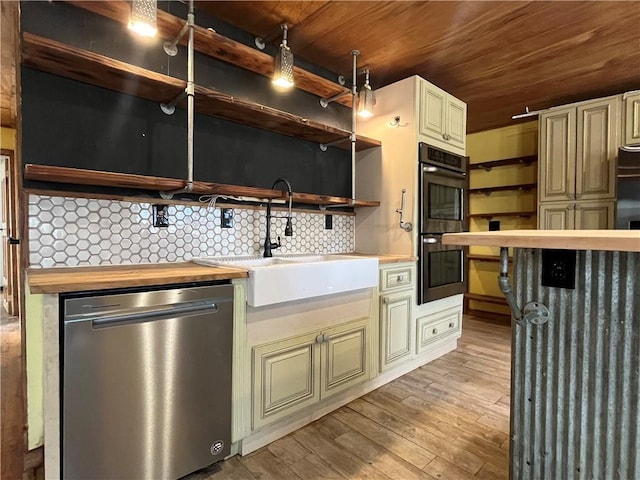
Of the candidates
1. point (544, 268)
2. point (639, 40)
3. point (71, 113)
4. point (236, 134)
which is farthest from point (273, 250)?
point (639, 40)

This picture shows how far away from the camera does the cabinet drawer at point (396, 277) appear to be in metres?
2.22

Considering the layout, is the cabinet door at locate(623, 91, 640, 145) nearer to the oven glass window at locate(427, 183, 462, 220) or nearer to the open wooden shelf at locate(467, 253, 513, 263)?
the oven glass window at locate(427, 183, 462, 220)

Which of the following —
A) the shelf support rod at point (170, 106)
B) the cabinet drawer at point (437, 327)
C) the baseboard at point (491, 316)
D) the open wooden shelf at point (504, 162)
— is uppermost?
the open wooden shelf at point (504, 162)

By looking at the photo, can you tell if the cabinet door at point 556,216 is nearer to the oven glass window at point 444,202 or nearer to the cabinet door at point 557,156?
the cabinet door at point 557,156

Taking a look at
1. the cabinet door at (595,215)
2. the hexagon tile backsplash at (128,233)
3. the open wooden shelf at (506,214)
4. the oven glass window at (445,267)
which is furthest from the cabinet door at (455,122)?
the hexagon tile backsplash at (128,233)

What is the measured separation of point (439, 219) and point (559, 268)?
5.76 feet

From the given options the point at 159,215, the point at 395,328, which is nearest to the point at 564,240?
the point at 395,328

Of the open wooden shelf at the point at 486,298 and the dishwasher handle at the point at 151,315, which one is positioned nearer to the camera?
the dishwasher handle at the point at 151,315

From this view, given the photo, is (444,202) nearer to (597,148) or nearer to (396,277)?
(396,277)

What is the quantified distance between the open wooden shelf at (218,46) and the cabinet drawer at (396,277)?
4.40 ft

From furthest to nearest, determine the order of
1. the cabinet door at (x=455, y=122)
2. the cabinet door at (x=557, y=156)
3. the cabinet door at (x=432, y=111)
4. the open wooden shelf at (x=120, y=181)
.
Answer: the cabinet door at (x=557, y=156)
the cabinet door at (x=455, y=122)
the cabinet door at (x=432, y=111)
the open wooden shelf at (x=120, y=181)

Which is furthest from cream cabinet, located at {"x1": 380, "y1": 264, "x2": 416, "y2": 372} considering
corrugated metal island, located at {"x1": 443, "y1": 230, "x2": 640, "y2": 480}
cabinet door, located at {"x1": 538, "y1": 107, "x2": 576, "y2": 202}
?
cabinet door, located at {"x1": 538, "y1": 107, "x2": 576, "y2": 202}

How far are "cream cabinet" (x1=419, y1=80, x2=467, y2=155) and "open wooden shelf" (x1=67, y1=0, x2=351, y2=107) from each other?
25.6 inches

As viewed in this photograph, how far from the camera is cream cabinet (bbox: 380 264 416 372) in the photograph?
2.22m
